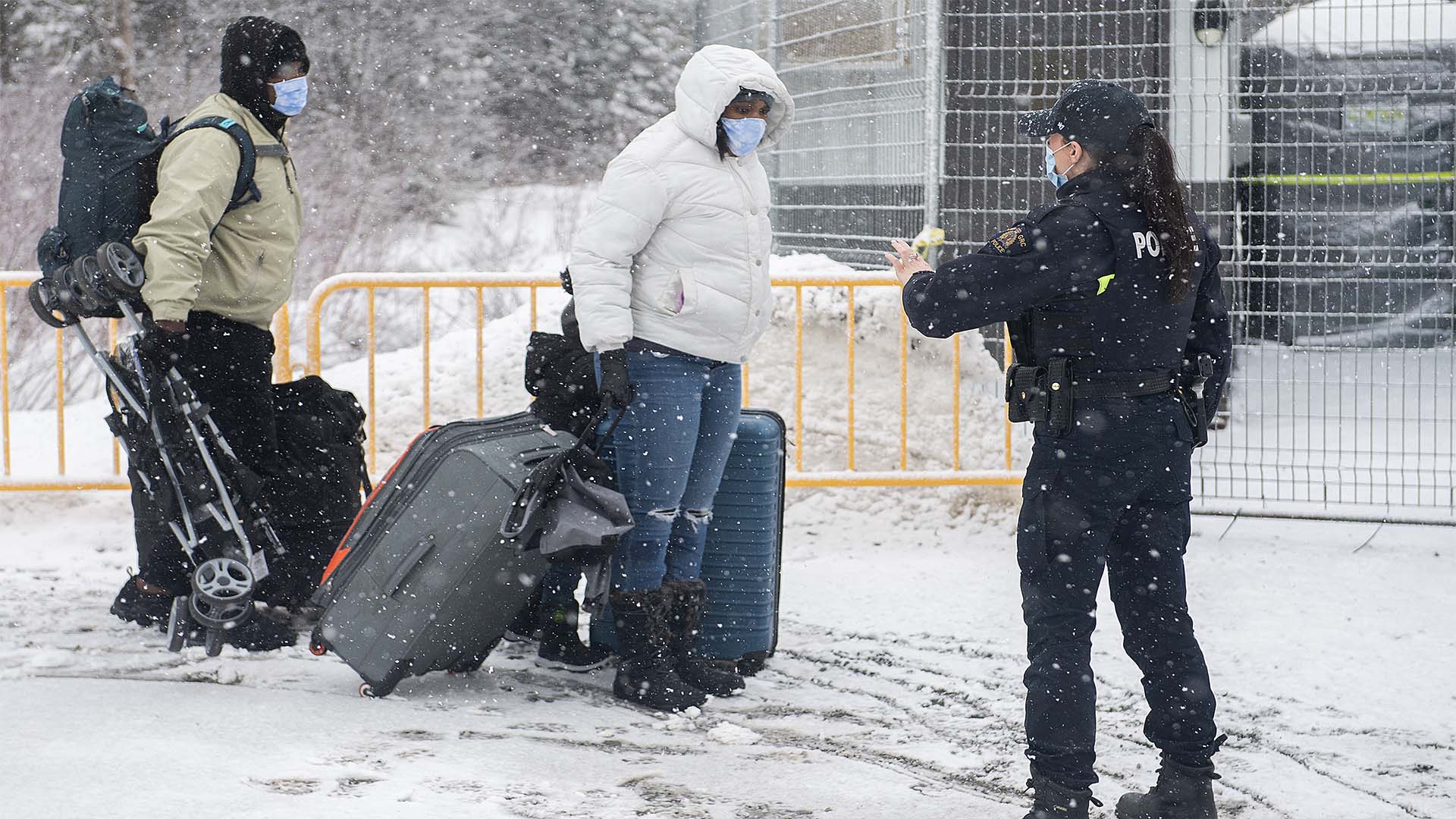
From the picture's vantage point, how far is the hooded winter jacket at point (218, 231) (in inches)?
160

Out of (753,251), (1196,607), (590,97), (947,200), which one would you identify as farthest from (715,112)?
(590,97)

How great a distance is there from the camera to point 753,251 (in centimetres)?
401

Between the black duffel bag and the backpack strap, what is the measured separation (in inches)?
26.2

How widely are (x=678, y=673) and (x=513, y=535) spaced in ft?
2.42

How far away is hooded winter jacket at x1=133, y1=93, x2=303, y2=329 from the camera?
13.3ft

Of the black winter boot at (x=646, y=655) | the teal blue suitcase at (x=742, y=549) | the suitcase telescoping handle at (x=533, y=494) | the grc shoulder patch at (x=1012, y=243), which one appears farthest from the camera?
the teal blue suitcase at (x=742, y=549)

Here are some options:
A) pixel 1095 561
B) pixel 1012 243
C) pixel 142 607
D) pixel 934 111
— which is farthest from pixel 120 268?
pixel 934 111

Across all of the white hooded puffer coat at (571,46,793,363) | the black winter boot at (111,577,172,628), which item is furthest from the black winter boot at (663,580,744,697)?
the black winter boot at (111,577,172,628)

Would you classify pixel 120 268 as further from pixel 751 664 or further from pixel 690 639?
pixel 751 664

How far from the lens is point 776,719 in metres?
3.97

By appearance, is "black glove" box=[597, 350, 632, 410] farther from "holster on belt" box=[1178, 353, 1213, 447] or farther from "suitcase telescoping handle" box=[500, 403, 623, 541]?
"holster on belt" box=[1178, 353, 1213, 447]

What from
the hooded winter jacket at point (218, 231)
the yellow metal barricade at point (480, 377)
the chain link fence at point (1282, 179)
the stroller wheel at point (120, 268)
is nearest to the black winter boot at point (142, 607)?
the hooded winter jacket at point (218, 231)

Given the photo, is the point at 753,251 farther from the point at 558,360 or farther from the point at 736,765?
the point at 736,765

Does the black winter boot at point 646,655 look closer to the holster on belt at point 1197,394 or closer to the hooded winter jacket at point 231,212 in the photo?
the hooded winter jacket at point 231,212
